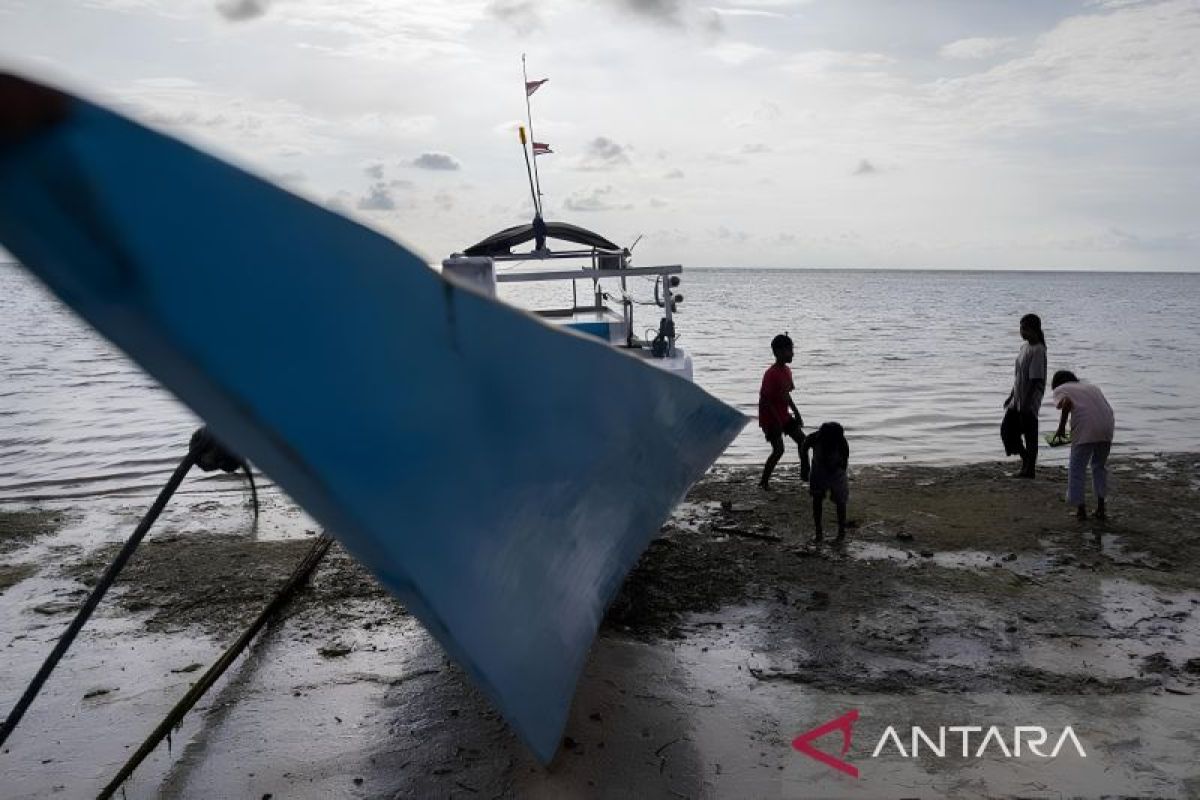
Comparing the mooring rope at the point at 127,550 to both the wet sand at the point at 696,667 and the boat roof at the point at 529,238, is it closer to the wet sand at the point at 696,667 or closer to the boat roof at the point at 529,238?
the wet sand at the point at 696,667

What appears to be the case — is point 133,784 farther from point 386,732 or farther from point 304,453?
point 304,453

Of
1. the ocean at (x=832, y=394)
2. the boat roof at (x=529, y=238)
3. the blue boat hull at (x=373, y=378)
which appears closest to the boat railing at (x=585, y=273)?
the boat roof at (x=529, y=238)

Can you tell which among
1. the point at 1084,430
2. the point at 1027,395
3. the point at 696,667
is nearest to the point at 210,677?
the point at 696,667

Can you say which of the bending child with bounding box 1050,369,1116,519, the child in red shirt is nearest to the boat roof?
the child in red shirt

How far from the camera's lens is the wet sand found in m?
3.65

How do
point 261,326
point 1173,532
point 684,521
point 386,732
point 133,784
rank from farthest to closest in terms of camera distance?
point 684,521 → point 1173,532 → point 386,732 → point 133,784 → point 261,326

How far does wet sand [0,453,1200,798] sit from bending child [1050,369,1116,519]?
0.30 metres

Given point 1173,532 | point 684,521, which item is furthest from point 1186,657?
point 684,521

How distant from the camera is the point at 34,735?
415 cm

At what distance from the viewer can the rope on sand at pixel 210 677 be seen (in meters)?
3.69

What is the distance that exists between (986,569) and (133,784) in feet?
17.6

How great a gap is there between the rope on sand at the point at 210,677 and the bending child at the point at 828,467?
3713mm

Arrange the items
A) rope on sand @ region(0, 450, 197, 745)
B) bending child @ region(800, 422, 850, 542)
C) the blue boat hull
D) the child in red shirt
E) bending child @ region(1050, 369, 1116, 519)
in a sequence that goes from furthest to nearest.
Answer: the child in red shirt → bending child @ region(1050, 369, 1116, 519) → bending child @ region(800, 422, 850, 542) → rope on sand @ region(0, 450, 197, 745) → the blue boat hull

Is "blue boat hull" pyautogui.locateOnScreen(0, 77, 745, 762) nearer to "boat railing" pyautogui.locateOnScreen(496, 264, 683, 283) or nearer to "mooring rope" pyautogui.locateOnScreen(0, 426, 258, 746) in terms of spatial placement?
"mooring rope" pyautogui.locateOnScreen(0, 426, 258, 746)
